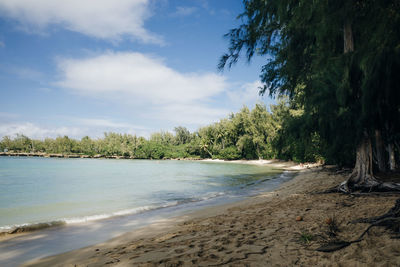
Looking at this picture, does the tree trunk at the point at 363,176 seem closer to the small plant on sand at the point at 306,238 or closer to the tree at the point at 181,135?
the small plant on sand at the point at 306,238

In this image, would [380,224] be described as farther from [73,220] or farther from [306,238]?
[73,220]

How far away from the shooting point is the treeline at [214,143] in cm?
3863

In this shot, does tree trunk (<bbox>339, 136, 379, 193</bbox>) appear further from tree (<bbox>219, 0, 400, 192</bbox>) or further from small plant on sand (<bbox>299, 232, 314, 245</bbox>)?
small plant on sand (<bbox>299, 232, 314, 245</bbox>)

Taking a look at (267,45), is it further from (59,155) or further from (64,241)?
(59,155)

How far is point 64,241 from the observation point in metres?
5.59

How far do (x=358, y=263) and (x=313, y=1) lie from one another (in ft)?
18.8

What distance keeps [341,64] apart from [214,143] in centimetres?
7572

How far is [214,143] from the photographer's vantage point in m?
79.5

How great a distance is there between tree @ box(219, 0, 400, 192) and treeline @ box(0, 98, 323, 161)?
204 centimetres

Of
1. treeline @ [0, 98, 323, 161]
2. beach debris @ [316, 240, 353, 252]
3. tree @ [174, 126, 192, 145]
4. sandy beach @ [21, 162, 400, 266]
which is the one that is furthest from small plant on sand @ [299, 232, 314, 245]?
tree @ [174, 126, 192, 145]

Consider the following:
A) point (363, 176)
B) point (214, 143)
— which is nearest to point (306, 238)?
point (363, 176)

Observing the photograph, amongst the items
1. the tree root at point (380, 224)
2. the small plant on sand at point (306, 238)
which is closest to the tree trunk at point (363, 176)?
the tree root at point (380, 224)

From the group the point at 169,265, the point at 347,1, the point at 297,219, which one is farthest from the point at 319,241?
the point at 347,1

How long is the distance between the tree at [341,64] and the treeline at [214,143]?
2.04 metres
